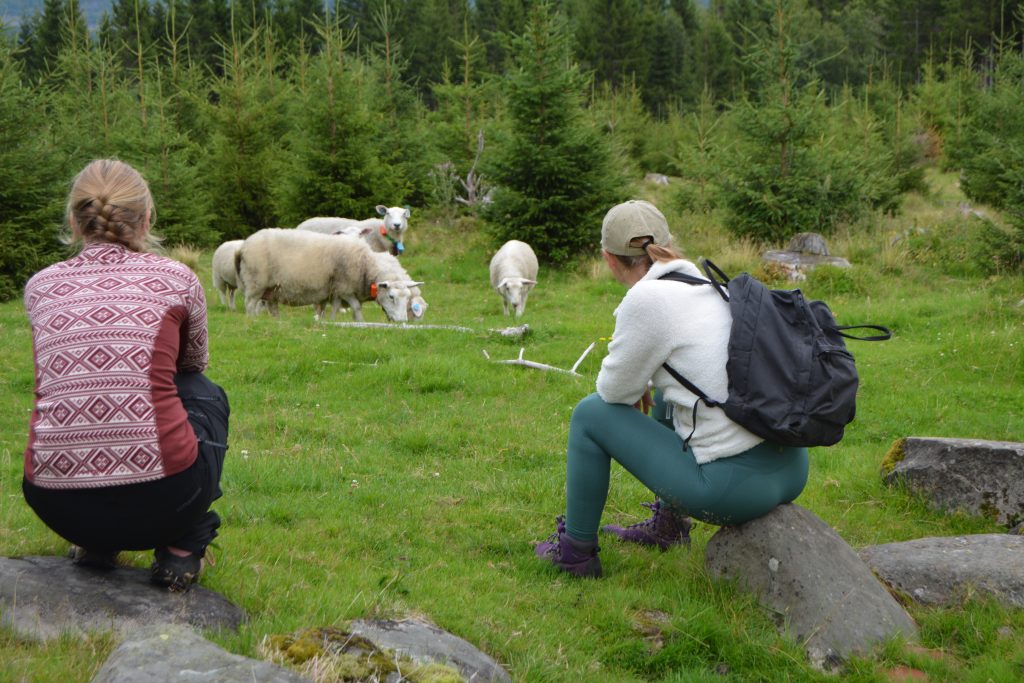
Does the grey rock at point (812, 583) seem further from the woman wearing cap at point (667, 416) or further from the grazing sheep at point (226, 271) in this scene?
the grazing sheep at point (226, 271)

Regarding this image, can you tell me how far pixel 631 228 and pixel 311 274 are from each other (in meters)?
10.6

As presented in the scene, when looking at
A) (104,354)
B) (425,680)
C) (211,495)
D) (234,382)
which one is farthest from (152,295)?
(234,382)

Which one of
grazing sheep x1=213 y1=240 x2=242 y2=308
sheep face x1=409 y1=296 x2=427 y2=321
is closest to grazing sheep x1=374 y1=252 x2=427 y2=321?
sheep face x1=409 y1=296 x2=427 y2=321

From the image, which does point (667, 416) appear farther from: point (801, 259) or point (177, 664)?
point (801, 259)

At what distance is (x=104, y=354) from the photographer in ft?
9.89

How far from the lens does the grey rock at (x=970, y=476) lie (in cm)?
522

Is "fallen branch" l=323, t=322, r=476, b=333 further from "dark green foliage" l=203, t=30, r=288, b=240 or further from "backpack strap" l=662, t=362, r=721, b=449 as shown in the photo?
"dark green foliage" l=203, t=30, r=288, b=240

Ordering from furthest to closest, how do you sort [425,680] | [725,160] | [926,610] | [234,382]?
1. [725,160]
2. [234,382]
3. [926,610]
4. [425,680]

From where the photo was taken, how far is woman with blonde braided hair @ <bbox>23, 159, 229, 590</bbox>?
3000mm

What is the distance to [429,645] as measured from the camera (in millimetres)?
3234

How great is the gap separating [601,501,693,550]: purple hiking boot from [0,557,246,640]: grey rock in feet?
7.46

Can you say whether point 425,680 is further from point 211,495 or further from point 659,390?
point 659,390

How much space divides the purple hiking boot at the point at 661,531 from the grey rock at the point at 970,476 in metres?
1.75

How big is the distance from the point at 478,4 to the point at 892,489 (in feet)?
221
